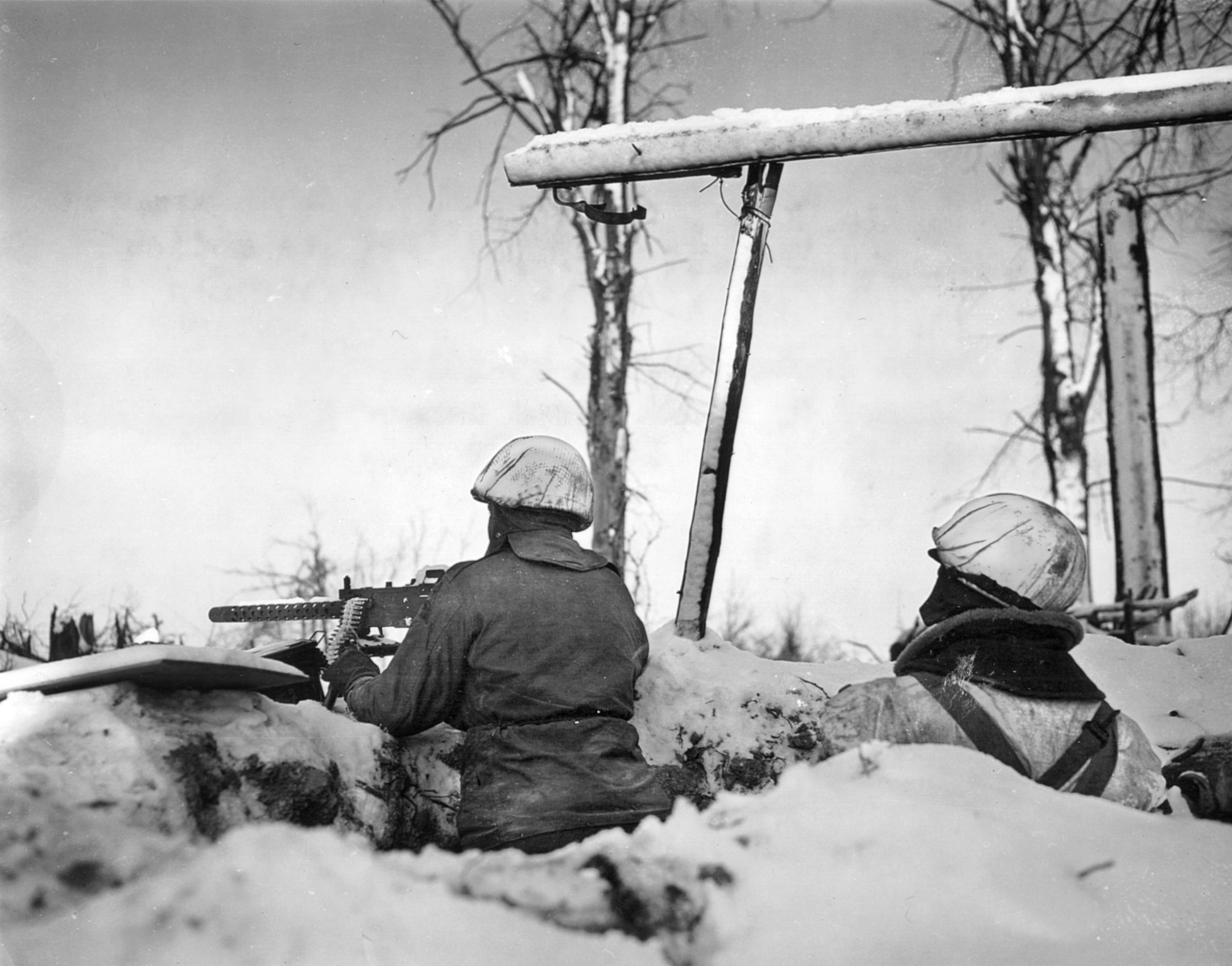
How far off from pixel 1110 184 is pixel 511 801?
4.42 metres

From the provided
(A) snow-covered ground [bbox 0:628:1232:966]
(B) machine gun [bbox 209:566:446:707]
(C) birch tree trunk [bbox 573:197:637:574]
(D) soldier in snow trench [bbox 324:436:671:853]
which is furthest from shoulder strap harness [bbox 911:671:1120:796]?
(C) birch tree trunk [bbox 573:197:637:574]

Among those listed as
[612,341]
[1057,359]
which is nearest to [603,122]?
[612,341]

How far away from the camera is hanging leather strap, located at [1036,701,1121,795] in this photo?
259 centimetres

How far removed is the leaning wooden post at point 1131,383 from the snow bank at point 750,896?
2987mm

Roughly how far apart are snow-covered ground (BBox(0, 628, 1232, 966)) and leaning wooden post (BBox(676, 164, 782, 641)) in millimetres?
1959

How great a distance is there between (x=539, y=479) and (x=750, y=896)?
5.58 ft

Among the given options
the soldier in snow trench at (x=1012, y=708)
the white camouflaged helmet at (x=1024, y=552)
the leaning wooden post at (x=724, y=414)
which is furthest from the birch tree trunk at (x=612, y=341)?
the soldier in snow trench at (x=1012, y=708)

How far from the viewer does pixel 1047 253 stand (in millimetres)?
7695

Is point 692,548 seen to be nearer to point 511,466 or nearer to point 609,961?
point 511,466

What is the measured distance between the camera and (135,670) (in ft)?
7.12

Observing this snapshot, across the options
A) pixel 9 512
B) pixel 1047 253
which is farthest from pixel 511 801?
pixel 1047 253

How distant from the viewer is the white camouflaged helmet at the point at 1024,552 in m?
2.81

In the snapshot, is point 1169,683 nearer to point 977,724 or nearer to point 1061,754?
point 1061,754

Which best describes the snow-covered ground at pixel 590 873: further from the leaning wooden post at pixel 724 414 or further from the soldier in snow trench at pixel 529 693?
the leaning wooden post at pixel 724 414
